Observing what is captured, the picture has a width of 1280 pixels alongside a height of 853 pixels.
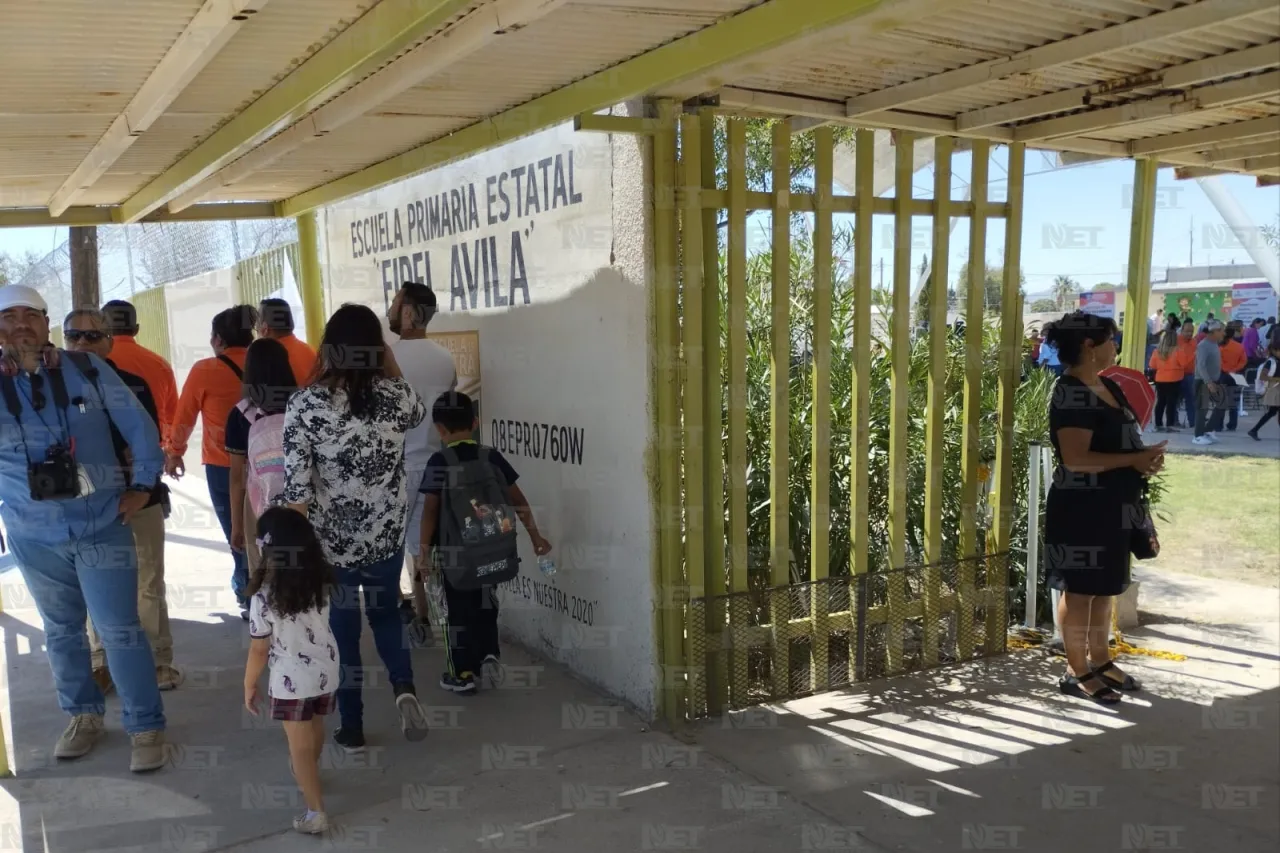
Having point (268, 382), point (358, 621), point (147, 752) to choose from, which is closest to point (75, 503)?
point (268, 382)

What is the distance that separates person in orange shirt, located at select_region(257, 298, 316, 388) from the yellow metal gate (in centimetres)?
205

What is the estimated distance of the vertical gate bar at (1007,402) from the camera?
188 inches

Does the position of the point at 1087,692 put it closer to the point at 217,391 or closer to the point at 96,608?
the point at 96,608

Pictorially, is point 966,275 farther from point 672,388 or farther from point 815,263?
point 672,388

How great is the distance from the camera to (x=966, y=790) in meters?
3.57

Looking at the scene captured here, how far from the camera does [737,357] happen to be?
4047 millimetres

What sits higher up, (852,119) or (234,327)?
(852,119)

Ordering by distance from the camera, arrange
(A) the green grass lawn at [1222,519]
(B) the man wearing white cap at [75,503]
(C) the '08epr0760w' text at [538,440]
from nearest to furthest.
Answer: (B) the man wearing white cap at [75,503] → (C) the '08epr0760w' text at [538,440] → (A) the green grass lawn at [1222,519]

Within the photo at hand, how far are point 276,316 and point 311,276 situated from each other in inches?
96.6

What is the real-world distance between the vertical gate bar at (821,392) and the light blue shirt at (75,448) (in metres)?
2.74

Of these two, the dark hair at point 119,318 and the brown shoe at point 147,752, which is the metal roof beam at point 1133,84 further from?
the brown shoe at point 147,752

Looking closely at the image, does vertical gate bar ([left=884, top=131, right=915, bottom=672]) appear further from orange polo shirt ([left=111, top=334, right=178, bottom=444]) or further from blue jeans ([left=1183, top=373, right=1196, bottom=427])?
blue jeans ([left=1183, top=373, right=1196, bottom=427])

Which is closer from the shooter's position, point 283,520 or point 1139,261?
point 283,520

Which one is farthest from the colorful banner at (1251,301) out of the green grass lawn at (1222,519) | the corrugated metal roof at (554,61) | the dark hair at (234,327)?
the dark hair at (234,327)
